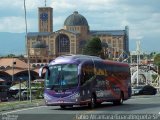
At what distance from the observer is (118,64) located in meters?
35.8

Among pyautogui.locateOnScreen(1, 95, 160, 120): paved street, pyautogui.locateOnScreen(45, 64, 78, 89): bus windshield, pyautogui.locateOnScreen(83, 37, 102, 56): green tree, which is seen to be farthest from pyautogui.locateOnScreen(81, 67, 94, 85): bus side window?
pyautogui.locateOnScreen(83, 37, 102, 56): green tree

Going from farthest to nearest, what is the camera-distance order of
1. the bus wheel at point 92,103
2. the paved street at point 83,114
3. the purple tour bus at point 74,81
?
the bus wheel at point 92,103
the purple tour bus at point 74,81
the paved street at point 83,114

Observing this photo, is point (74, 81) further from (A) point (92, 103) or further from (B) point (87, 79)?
(A) point (92, 103)

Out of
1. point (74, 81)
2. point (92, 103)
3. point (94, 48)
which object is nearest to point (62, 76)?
point (74, 81)

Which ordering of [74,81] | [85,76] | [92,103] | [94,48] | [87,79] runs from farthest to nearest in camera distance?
[94,48] → [92,103] → [87,79] → [85,76] → [74,81]

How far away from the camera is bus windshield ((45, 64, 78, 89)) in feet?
94.7

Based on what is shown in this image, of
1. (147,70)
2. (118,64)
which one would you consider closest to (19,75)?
(147,70)

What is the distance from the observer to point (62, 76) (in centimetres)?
2911

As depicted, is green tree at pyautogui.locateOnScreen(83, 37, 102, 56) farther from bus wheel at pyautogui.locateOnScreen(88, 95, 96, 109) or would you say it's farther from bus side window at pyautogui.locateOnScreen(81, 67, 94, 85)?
bus side window at pyautogui.locateOnScreen(81, 67, 94, 85)

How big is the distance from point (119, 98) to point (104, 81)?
2968 mm

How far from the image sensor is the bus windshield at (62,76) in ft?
94.7

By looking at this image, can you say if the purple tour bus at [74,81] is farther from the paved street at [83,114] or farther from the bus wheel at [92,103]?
the paved street at [83,114]

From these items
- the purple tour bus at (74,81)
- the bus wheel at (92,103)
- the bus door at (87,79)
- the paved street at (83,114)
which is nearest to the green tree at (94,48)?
the purple tour bus at (74,81)

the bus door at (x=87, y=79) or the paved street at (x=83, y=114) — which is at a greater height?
the bus door at (x=87, y=79)
